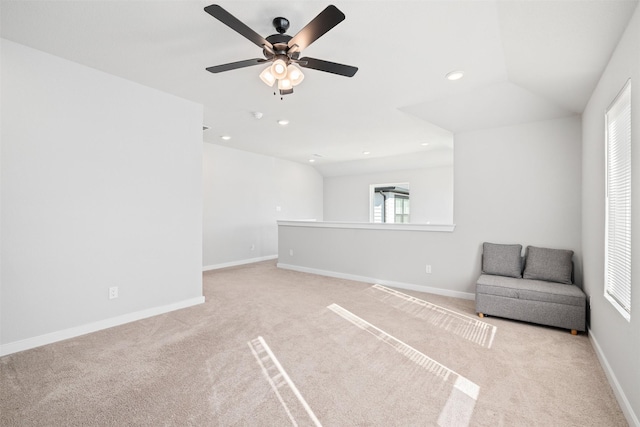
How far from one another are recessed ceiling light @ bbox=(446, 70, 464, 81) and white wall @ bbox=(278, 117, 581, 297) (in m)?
1.43

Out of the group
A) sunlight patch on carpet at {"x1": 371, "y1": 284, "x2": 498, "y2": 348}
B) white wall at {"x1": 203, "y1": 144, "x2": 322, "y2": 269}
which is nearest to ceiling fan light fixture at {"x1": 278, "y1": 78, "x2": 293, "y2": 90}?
sunlight patch on carpet at {"x1": 371, "y1": 284, "x2": 498, "y2": 348}

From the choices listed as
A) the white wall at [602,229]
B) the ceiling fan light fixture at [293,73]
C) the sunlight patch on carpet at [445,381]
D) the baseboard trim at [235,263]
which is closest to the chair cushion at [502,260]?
the white wall at [602,229]

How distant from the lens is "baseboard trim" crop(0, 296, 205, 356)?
8.05 ft

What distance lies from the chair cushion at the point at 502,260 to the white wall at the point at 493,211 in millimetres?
161

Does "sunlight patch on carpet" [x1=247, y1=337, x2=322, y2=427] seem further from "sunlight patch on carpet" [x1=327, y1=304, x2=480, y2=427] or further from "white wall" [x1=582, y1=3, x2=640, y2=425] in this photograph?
"white wall" [x1=582, y1=3, x2=640, y2=425]

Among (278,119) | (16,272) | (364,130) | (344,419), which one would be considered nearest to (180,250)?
(16,272)

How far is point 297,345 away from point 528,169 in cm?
346

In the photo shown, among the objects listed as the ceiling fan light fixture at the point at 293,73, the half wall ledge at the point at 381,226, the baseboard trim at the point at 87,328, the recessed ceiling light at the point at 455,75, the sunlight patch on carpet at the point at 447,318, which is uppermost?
the recessed ceiling light at the point at 455,75

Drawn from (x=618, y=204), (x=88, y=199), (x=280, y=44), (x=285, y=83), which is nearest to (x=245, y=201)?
(x=88, y=199)

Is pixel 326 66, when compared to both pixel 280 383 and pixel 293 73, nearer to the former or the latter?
pixel 293 73

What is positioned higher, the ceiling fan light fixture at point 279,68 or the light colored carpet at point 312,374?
the ceiling fan light fixture at point 279,68

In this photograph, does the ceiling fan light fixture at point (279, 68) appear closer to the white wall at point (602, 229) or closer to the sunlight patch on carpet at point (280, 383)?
the white wall at point (602, 229)

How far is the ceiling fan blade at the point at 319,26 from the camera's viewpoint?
1.62 m

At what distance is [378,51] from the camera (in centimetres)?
249
